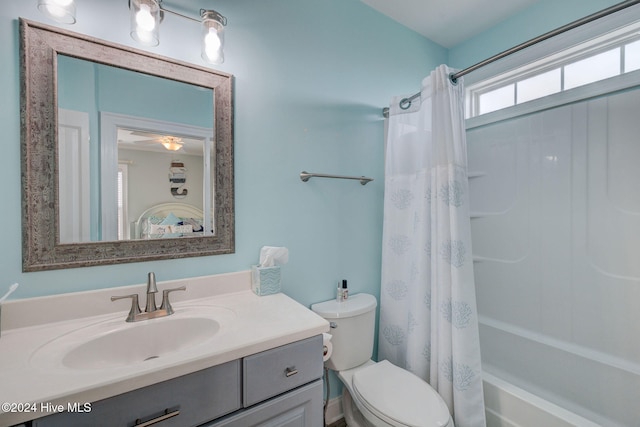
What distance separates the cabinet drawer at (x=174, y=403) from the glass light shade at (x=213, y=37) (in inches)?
46.8

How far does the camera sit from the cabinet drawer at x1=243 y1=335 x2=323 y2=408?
2.76 feet

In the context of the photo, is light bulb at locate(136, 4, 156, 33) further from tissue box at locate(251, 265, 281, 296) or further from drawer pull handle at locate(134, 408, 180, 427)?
drawer pull handle at locate(134, 408, 180, 427)

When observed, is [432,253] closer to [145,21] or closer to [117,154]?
[117,154]

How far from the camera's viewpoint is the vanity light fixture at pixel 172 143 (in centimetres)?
117

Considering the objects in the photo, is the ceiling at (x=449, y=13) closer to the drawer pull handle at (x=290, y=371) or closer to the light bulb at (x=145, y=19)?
the light bulb at (x=145, y=19)

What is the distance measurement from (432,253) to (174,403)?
1.26 meters

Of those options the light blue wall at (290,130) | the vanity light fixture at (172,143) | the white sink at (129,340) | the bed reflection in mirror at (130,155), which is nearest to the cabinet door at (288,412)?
the white sink at (129,340)

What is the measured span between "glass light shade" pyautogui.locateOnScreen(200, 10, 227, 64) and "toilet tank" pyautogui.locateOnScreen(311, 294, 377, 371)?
1297 millimetres

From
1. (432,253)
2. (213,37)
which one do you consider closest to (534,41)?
(432,253)

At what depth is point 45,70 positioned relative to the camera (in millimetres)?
936

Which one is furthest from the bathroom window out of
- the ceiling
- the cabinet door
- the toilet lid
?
the cabinet door

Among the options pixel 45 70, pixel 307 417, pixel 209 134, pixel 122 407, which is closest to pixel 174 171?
pixel 209 134

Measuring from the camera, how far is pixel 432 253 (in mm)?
1456

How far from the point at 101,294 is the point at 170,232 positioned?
0.32 m
